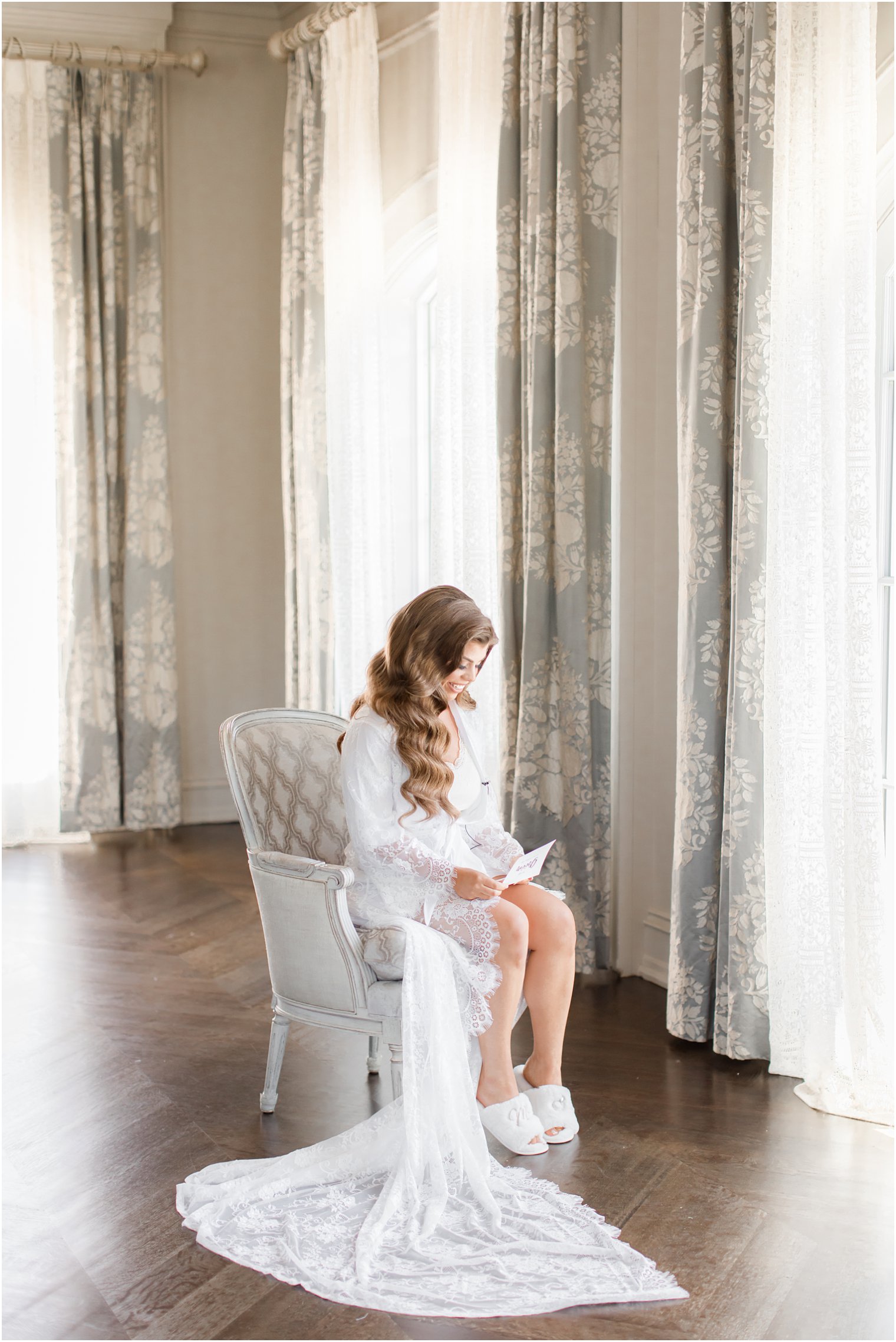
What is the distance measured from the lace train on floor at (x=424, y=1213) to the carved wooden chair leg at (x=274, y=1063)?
298 mm

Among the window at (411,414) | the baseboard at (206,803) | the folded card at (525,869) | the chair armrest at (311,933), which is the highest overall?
the window at (411,414)

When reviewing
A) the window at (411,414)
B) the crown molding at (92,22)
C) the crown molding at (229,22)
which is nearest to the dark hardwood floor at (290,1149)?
the window at (411,414)

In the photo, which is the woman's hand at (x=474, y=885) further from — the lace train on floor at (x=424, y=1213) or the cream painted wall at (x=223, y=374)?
the cream painted wall at (x=223, y=374)

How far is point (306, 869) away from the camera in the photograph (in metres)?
2.58

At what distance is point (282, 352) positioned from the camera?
5363 millimetres

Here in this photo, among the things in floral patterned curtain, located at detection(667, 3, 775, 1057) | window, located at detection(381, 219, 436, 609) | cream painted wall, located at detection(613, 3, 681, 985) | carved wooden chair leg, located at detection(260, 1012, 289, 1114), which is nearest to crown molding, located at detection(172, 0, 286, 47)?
window, located at detection(381, 219, 436, 609)

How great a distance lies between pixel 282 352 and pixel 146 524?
1.04 metres

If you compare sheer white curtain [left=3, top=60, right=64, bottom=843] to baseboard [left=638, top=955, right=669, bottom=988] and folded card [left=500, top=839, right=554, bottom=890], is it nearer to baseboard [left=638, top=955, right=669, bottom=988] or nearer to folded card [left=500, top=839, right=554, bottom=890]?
baseboard [left=638, top=955, right=669, bottom=988]

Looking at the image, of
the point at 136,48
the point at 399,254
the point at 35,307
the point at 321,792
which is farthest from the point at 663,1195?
the point at 136,48

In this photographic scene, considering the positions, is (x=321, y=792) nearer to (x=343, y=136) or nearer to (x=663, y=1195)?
(x=663, y=1195)

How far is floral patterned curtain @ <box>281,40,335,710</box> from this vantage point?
512cm

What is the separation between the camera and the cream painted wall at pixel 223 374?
18.6 feet

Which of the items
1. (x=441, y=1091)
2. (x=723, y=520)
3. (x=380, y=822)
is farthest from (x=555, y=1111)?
(x=723, y=520)

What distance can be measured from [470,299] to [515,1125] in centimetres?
276
